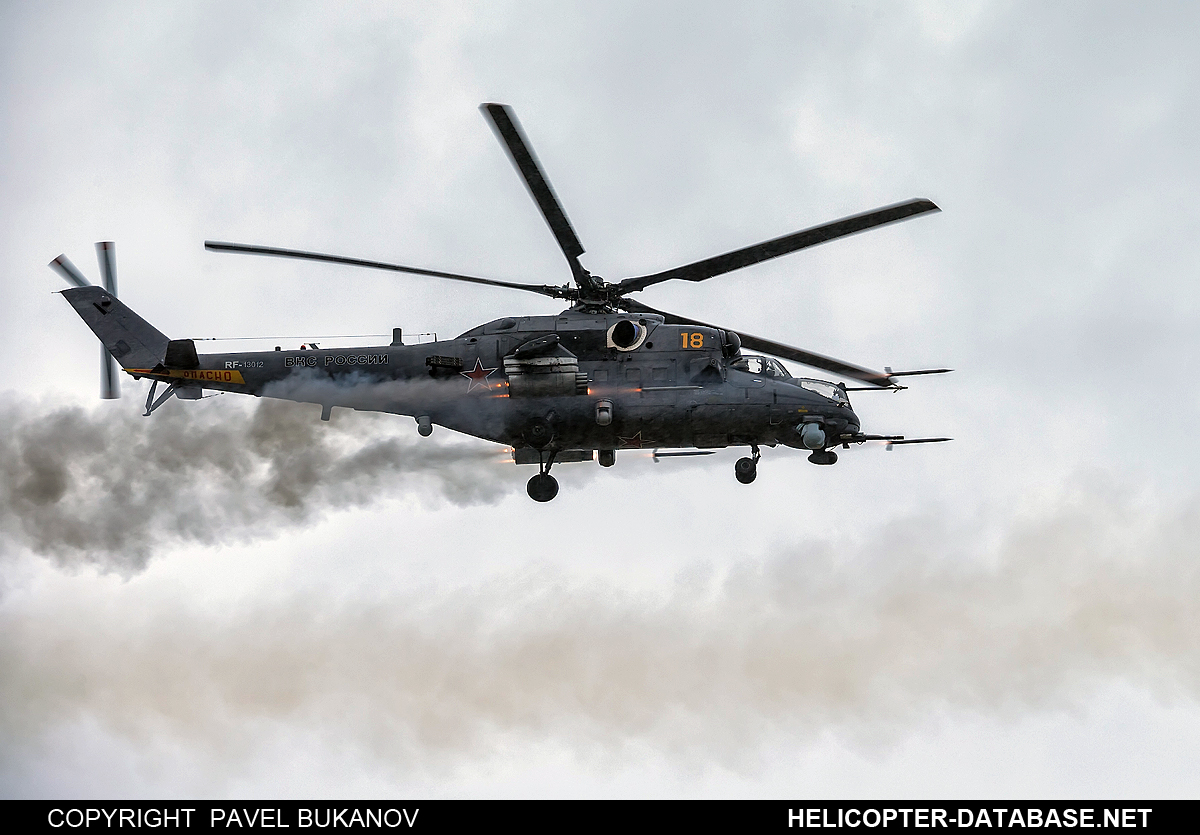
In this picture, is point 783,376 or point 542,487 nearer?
point 542,487

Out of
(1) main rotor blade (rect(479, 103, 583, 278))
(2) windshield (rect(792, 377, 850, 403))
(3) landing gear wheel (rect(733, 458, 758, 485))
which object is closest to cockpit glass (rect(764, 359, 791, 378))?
(2) windshield (rect(792, 377, 850, 403))

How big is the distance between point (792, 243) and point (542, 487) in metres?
7.45

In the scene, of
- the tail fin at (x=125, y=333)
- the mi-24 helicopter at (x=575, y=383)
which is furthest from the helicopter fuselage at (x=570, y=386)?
the tail fin at (x=125, y=333)

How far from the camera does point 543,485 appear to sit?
95.5 feet

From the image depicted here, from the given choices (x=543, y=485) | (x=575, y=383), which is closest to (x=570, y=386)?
(x=575, y=383)

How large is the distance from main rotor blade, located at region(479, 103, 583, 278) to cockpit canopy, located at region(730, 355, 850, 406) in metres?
4.08

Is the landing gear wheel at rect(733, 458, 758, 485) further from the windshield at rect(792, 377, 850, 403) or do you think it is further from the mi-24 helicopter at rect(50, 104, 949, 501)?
the windshield at rect(792, 377, 850, 403)

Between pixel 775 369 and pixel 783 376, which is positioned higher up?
pixel 775 369

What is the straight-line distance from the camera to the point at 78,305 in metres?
31.0

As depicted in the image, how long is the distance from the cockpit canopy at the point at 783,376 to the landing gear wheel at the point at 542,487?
4516 millimetres

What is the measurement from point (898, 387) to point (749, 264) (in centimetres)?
493

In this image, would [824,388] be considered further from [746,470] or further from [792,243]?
[792,243]

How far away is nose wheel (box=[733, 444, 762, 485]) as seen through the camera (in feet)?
94.7
